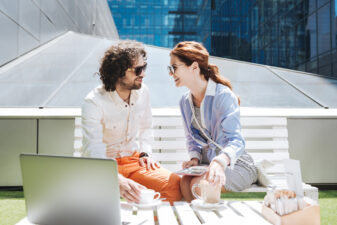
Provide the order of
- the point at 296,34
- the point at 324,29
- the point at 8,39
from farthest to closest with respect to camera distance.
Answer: the point at 296,34
the point at 324,29
the point at 8,39

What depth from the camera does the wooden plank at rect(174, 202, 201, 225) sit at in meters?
1.38

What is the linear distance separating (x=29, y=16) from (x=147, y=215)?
275 inches

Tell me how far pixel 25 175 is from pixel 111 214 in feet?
1.29

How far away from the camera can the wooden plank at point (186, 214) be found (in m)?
1.38

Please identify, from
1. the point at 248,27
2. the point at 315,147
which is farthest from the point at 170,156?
the point at 248,27

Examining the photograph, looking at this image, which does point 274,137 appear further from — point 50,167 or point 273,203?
point 50,167

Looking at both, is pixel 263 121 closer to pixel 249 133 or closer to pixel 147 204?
pixel 249 133

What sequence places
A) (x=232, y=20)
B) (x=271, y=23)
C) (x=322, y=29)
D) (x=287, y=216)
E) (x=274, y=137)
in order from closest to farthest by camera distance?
(x=287, y=216) < (x=274, y=137) < (x=322, y=29) < (x=271, y=23) < (x=232, y=20)

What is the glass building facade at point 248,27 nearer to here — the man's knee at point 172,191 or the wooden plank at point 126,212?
the man's knee at point 172,191

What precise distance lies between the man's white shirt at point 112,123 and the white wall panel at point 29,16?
5.23 meters

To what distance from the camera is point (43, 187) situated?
119 centimetres

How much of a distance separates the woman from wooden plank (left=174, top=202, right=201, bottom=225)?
0.46 metres

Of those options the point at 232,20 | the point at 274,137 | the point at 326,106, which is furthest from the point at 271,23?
the point at 274,137

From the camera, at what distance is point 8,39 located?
19.7 ft
